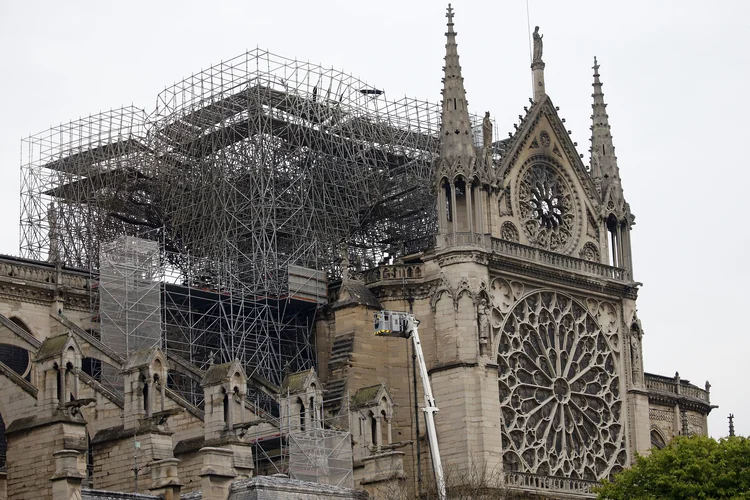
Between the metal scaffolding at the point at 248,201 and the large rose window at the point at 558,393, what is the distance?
23.9 ft

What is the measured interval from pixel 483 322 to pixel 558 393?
15.8 feet

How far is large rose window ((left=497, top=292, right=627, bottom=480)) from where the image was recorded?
60.7 m

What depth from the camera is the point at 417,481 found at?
57875mm

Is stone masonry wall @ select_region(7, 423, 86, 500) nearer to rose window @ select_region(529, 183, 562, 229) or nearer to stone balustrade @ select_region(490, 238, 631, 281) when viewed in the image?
stone balustrade @ select_region(490, 238, 631, 281)

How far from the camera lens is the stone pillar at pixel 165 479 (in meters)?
47.1

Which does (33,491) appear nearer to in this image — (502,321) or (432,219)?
(502,321)

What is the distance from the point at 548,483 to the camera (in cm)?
6041

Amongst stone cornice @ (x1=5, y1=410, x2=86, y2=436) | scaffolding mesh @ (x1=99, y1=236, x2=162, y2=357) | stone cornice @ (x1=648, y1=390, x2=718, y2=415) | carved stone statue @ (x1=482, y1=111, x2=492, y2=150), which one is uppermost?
carved stone statue @ (x1=482, y1=111, x2=492, y2=150)

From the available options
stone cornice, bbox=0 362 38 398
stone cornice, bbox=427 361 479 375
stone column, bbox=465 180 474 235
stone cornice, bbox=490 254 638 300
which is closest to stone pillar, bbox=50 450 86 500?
stone cornice, bbox=0 362 38 398

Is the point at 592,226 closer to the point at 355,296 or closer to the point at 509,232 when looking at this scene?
the point at 509,232

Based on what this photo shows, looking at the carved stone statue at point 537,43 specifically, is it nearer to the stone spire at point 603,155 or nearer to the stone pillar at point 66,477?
the stone spire at point 603,155

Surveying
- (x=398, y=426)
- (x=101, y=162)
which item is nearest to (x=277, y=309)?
(x=398, y=426)

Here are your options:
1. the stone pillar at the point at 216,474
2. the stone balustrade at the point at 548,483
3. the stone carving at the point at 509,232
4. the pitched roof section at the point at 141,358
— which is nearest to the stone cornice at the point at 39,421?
the pitched roof section at the point at 141,358

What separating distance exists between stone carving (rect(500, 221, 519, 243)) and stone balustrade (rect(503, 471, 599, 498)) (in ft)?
27.1
